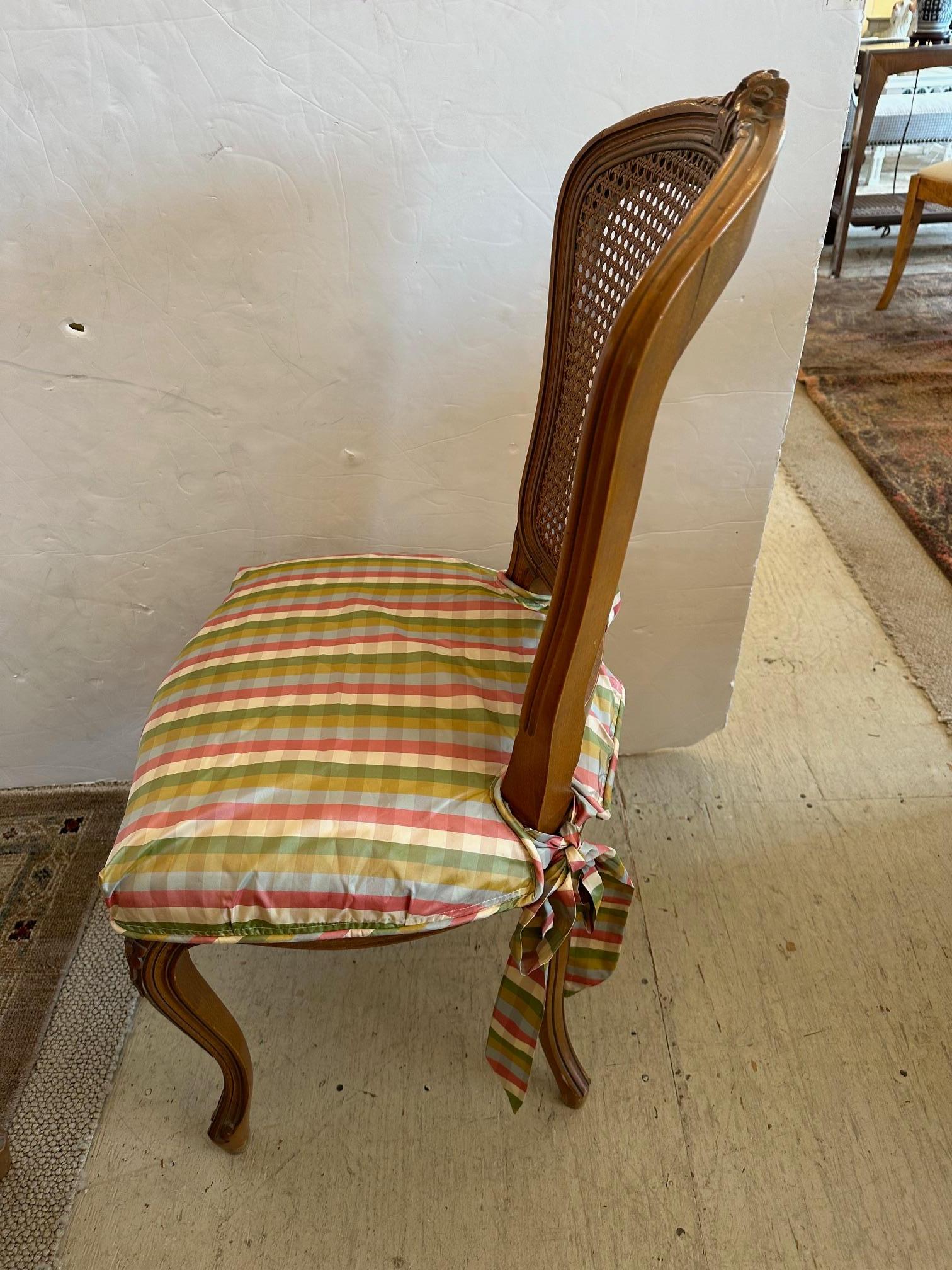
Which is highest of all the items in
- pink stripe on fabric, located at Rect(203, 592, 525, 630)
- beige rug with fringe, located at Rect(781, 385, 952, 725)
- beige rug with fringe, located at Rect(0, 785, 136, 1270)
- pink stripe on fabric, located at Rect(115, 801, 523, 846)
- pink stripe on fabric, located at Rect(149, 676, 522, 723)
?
pink stripe on fabric, located at Rect(203, 592, 525, 630)

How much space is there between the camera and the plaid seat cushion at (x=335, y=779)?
0.74 meters

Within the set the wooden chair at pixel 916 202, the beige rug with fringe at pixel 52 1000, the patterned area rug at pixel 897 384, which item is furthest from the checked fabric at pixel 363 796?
the wooden chair at pixel 916 202

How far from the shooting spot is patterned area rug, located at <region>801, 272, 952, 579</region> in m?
2.09

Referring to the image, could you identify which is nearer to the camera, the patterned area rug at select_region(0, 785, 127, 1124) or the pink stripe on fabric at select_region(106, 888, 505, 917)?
the pink stripe on fabric at select_region(106, 888, 505, 917)

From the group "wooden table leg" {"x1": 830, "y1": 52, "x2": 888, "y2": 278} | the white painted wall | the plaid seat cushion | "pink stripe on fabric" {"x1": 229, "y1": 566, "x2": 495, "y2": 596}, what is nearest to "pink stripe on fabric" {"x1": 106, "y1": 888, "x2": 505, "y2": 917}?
the plaid seat cushion

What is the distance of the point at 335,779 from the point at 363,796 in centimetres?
3

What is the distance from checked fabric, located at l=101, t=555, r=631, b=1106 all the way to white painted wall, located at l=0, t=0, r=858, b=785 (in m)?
0.27

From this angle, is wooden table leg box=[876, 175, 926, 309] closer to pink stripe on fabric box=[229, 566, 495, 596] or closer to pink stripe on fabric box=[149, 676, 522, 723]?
pink stripe on fabric box=[229, 566, 495, 596]

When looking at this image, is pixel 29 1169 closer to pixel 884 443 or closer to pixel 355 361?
pixel 355 361

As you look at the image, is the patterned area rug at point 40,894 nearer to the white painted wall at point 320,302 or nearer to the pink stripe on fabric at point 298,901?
A: the white painted wall at point 320,302

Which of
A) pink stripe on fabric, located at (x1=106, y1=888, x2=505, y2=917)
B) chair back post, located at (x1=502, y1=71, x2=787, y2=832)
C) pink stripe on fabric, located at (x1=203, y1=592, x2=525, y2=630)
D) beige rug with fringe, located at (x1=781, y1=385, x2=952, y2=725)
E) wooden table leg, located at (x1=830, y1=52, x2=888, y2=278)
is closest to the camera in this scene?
chair back post, located at (x1=502, y1=71, x2=787, y2=832)

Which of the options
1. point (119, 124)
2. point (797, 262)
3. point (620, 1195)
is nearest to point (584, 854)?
point (620, 1195)

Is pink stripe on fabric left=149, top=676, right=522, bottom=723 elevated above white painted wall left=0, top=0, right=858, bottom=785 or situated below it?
below

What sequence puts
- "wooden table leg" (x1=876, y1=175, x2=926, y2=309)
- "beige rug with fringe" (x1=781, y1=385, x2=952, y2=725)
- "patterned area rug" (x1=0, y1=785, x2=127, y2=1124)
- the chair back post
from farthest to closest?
"wooden table leg" (x1=876, y1=175, x2=926, y2=309) → "beige rug with fringe" (x1=781, y1=385, x2=952, y2=725) → "patterned area rug" (x1=0, y1=785, x2=127, y2=1124) → the chair back post
